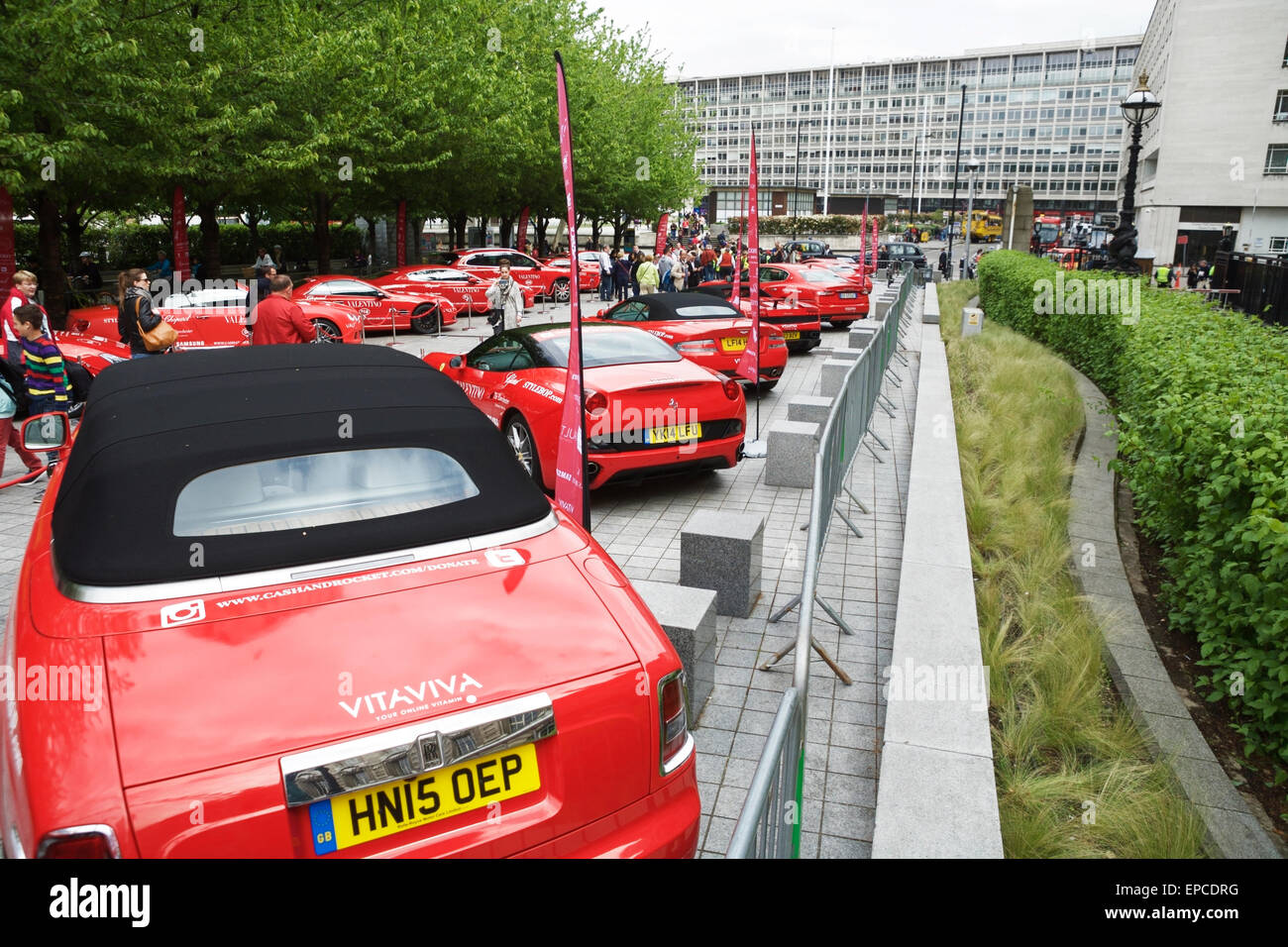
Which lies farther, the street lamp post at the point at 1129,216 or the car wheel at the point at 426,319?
the car wheel at the point at 426,319

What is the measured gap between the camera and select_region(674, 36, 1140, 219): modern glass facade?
138m

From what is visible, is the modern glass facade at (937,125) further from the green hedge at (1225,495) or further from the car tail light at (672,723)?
the car tail light at (672,723)

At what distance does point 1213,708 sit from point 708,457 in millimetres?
4493

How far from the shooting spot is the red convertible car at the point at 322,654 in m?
2.29

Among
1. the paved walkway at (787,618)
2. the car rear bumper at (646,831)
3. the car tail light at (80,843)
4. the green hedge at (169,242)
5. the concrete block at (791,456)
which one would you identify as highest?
the green hedge at (169,242)

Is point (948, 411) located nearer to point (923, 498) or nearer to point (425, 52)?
point (923, 498)

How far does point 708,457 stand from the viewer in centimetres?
859

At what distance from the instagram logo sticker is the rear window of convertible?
348 millimetres

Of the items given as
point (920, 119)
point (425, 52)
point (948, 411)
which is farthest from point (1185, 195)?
point (920, 119)

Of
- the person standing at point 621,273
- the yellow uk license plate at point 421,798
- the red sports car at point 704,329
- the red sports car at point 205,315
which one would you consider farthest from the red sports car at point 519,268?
the yellow uk license plate at point 421,798

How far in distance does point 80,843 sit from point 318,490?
1564 mm

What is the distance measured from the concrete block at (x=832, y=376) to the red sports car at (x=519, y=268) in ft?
49.1

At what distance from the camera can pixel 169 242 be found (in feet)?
121

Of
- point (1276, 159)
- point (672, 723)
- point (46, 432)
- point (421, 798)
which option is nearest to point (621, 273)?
point (46, 432)
